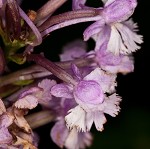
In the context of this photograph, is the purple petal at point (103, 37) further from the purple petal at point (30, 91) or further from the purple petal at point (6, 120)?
the purple petal at point (6, 120)

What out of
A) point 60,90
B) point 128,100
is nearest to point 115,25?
point 60,90

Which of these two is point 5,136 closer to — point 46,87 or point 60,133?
point 46,87

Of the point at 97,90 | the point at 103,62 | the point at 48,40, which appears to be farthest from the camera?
the point at 48,40

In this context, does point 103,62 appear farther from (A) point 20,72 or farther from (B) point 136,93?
(B) point 136,93

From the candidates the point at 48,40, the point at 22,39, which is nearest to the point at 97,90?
the point at 22,39

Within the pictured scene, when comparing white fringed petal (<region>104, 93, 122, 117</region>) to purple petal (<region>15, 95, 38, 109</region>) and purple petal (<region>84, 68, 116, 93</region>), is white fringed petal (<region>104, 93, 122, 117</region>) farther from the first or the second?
purple petal (<region>15, 95, 38, 109</region>)

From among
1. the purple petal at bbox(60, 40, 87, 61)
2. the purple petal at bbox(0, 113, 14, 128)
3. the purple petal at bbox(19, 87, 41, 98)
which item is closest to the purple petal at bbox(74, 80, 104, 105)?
the purple petal at bbox(19, 87, 41, 98)
